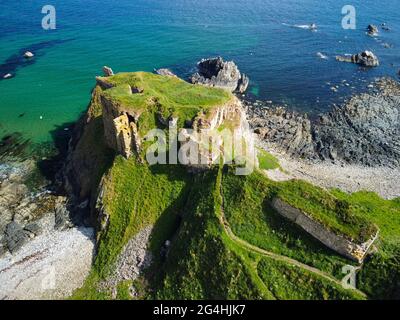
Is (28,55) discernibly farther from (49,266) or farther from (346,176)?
(346,176)

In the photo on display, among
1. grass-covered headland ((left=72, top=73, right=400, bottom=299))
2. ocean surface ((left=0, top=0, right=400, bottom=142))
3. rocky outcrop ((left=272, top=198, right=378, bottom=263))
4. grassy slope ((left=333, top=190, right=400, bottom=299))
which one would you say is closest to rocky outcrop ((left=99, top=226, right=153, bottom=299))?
grass-covered headland ((left=72, top=73, right=400, bottom=299))

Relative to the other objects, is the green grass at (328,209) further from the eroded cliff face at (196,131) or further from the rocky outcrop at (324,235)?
the eroded cliff face at (196,131)

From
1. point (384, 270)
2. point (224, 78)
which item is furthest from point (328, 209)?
point (224, 78)
